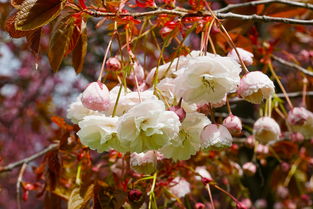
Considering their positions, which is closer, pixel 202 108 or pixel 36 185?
pixel 202 108

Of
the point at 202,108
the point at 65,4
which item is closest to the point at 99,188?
the point at 202,108

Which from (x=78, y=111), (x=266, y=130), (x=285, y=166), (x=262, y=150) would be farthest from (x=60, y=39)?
(x=285, y=166)

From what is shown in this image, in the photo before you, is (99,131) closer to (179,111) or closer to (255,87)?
(179,111)

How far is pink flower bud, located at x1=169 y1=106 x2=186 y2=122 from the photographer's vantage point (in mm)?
899

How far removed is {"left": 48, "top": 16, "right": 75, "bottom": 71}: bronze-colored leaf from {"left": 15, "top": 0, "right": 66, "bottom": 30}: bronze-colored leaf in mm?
120

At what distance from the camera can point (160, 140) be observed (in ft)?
2.88

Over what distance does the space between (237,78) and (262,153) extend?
1141mm

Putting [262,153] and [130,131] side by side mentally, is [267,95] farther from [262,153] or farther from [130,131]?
[262,153]

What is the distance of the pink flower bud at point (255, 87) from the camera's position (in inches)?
36.8

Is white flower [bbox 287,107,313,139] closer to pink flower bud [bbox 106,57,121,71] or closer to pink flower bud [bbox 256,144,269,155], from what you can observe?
pink flower bud [bbox 256,144,269,155]

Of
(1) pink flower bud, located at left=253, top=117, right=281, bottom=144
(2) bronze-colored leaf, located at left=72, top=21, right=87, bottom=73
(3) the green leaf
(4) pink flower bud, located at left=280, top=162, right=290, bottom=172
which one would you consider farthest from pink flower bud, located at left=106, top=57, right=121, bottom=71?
(4) pink flower bud, located at left=280, top=162, right=290, bottom=172

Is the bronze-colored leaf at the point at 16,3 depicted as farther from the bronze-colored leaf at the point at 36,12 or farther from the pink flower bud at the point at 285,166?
the pink flower bud at the point at 285,166

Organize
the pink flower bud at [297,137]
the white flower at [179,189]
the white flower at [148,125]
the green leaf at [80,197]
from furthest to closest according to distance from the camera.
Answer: the pink flower bud at [297,137]
the white flower at [179,189]
the green leaf at [80,197]
the white flower at [148,125]

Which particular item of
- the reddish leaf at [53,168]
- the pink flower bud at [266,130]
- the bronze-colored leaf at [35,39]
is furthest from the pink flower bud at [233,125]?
the reddish leaf at [53,168]
